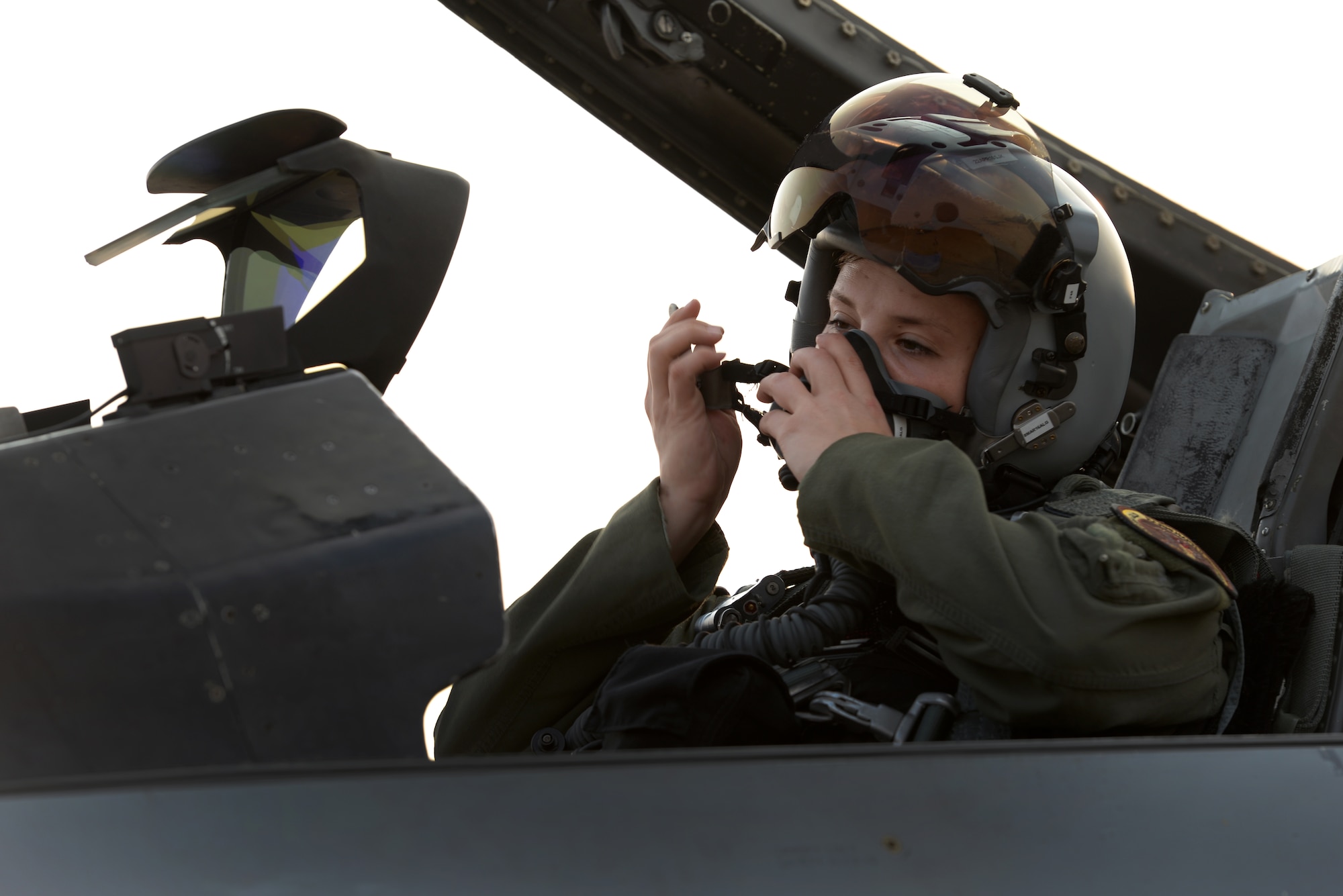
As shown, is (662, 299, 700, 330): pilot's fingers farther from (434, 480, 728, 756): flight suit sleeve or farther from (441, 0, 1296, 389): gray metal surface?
(441, 0, 1296, 389): gray metal surface

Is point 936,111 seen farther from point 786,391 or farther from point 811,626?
point 811,626

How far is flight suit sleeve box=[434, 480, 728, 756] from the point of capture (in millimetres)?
1276

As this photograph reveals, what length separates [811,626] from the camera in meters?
1.15

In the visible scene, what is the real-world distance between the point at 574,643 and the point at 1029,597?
0.57 meters

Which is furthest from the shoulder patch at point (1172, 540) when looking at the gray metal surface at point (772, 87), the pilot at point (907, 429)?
the gray metal surface at point (772, 87)

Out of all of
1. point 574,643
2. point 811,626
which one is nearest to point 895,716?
point 811,626

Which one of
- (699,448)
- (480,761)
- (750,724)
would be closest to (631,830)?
(480,761)

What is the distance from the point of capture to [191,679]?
62 cm

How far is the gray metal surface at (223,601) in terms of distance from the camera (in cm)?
62

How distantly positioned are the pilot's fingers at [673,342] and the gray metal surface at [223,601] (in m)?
0.74

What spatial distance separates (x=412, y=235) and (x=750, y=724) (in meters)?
0.48

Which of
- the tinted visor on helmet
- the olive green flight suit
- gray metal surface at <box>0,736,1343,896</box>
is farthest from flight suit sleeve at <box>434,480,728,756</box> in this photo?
gray metal surface at <box>0,736,1343,896</box>

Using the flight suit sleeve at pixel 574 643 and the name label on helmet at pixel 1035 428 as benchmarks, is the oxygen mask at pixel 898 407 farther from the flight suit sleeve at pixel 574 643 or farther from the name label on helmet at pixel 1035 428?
the flight suit sleeve at pixel 574 643

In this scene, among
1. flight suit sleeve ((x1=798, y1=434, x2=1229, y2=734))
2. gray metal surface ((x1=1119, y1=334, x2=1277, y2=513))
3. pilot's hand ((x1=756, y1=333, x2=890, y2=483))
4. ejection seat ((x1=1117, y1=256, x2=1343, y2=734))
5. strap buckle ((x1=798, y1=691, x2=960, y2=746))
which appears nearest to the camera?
flight suit sleeve ((x1=798, y1=434, x2=1229, y2=734))
